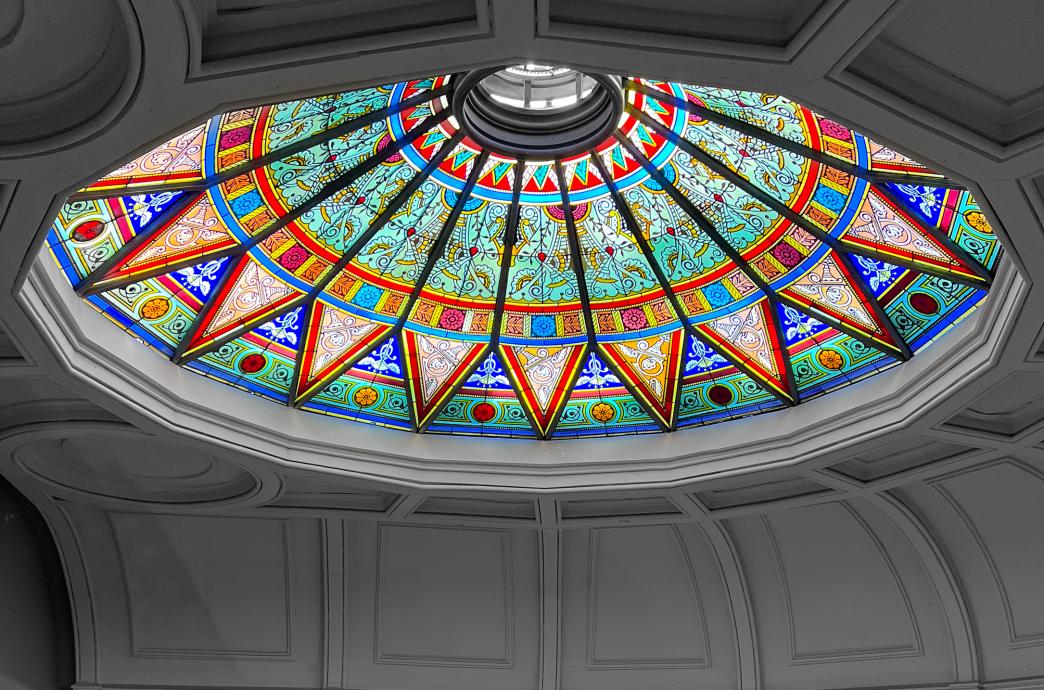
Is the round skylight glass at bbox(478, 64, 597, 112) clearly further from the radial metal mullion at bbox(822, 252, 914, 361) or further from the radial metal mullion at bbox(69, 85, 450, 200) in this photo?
the radial metal mullion at bbox(822, 252, 914, 361)

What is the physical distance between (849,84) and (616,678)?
10671 mm

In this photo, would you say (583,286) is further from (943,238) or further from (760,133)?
(943,238)

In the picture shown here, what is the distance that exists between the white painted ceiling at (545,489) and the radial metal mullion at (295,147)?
5.12 feet

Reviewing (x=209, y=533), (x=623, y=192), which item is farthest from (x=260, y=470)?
(x=623, y=192)

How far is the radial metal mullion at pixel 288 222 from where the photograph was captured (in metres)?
9.69

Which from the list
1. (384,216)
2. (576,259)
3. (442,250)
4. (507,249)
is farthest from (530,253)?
(384,216)

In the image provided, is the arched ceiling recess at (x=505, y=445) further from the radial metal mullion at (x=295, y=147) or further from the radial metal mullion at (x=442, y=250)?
the radial metal mullion at (x=295, y=147)

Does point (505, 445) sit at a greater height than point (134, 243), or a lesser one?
lesser

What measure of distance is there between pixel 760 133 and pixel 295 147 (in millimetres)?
4462

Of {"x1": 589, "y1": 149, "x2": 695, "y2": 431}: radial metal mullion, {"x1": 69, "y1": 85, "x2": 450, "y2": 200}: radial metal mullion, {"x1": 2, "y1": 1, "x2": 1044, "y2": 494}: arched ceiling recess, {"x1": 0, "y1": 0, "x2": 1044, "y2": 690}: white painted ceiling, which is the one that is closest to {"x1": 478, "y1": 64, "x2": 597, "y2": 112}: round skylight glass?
{"x1": 589, "y1": 149, "x2": 695, "y2": 431}: radial metal mullion

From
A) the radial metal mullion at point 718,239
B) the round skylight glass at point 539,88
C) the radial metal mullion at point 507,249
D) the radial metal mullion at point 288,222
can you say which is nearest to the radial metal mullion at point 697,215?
the radial metal mullion at point 718,239

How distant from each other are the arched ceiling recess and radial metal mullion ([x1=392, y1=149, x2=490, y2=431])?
0.69m

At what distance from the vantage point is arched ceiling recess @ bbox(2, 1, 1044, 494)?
930cm

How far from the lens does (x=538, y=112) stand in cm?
986
